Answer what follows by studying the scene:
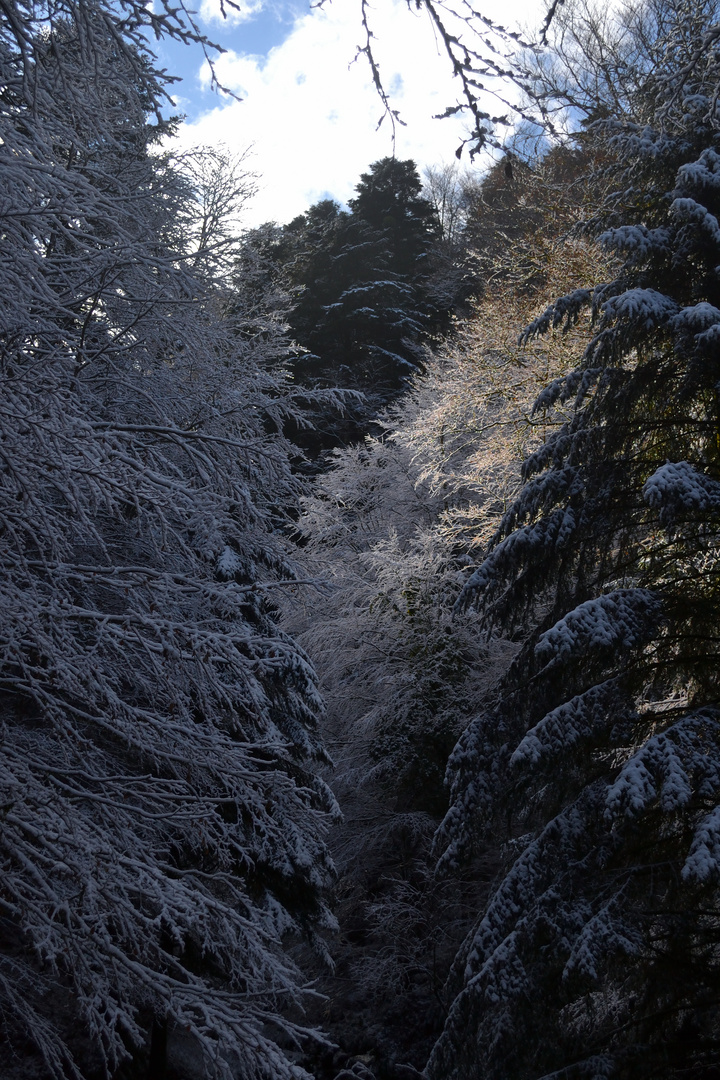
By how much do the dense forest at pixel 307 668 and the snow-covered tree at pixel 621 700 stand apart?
0.03 meters

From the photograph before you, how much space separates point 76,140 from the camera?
15.3 ft

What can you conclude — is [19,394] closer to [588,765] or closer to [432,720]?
[588,765]

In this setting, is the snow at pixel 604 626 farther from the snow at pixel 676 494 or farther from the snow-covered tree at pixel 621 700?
the snow at pixel 676 494

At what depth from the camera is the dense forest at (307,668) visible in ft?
13.7

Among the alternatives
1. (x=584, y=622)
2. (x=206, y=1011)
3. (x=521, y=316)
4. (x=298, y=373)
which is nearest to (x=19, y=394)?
(x=206, y=1011)

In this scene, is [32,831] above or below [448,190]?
below

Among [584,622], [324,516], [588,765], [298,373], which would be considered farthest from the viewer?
[298,373]

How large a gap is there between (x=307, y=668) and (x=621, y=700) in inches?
178

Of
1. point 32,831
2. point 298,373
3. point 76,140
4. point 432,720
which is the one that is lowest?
point 432,720

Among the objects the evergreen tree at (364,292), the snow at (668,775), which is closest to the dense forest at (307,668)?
the snow at (668,775)

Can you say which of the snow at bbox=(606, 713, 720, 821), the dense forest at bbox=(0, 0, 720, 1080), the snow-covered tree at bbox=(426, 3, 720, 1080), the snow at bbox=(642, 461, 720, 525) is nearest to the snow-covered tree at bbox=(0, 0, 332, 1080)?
the dense forest at bbox=(0, 0, 720, 1080)

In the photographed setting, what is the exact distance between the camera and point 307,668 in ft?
31.0

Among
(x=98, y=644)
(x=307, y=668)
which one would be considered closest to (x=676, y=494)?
(x=98, y=644)

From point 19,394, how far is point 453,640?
9.24 metres
